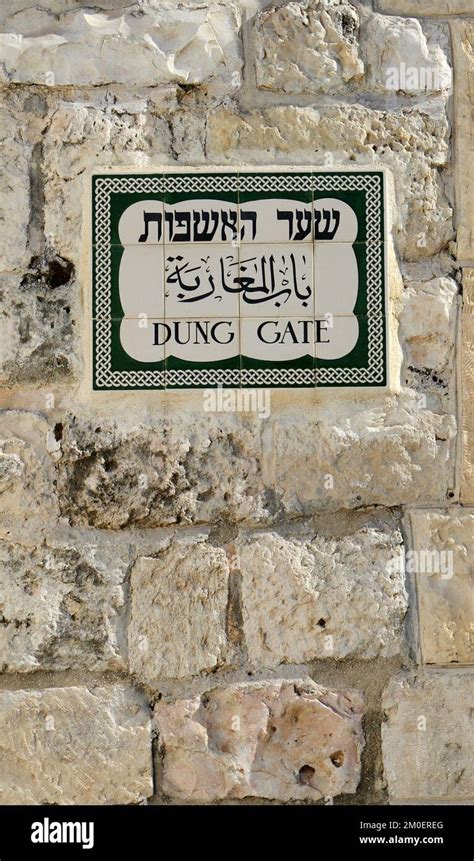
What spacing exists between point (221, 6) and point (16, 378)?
1012 mm

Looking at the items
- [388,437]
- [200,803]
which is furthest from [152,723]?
[388,437]

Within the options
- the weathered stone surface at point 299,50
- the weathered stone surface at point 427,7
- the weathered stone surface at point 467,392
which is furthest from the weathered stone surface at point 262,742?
the weathered stone surface at point 427,7

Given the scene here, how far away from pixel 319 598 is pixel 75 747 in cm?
64

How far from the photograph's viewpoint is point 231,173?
242 cm

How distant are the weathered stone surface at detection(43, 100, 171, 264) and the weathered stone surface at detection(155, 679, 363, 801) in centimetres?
108

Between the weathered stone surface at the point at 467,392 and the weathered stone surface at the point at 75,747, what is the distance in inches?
35.1

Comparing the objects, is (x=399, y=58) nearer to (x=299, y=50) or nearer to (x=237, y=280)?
(x=299, y=50)

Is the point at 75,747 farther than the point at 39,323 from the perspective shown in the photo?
No

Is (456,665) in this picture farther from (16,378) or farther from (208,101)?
(208,101)

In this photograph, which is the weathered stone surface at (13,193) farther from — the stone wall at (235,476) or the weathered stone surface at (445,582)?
the weathered stone surface at (445,582)

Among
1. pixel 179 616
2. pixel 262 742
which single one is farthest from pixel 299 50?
pixel 262 742

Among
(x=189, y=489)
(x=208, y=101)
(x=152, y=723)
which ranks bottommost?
(x=152, y=723)

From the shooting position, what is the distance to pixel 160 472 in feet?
7.79

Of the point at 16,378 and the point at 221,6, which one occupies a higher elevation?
the point at 221,6
